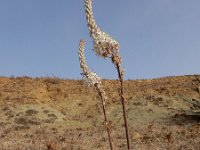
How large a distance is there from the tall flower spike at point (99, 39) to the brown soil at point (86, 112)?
1041cm

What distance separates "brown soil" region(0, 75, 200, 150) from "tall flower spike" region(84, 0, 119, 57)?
10.4 metres

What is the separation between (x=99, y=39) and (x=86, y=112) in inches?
888

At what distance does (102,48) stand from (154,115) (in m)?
20.1

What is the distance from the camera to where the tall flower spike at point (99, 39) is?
5379 millimetres

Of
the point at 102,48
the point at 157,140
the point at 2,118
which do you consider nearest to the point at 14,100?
the point at 2,118

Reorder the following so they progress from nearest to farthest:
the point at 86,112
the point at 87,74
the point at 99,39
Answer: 1. the point at 99,39
2. the point at 87,74
3. the point at 86,112

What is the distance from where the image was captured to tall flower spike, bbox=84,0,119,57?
5.38 metres

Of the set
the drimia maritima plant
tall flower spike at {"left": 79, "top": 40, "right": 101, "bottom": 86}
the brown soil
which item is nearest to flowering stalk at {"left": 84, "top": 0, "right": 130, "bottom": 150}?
the drimia maritima plant

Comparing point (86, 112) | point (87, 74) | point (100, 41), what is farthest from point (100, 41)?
point (86, 112)

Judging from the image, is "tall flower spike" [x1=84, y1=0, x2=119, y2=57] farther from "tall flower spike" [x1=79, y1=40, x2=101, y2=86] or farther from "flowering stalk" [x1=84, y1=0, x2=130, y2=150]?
"tall flower spike" [x1=79, y1=40, x2=101, y2=86]

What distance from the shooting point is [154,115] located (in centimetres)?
2522

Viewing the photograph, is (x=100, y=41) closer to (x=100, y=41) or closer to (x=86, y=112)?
(x=100, y=41)

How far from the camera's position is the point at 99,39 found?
550cm

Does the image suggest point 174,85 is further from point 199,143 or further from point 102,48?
point 102,48
